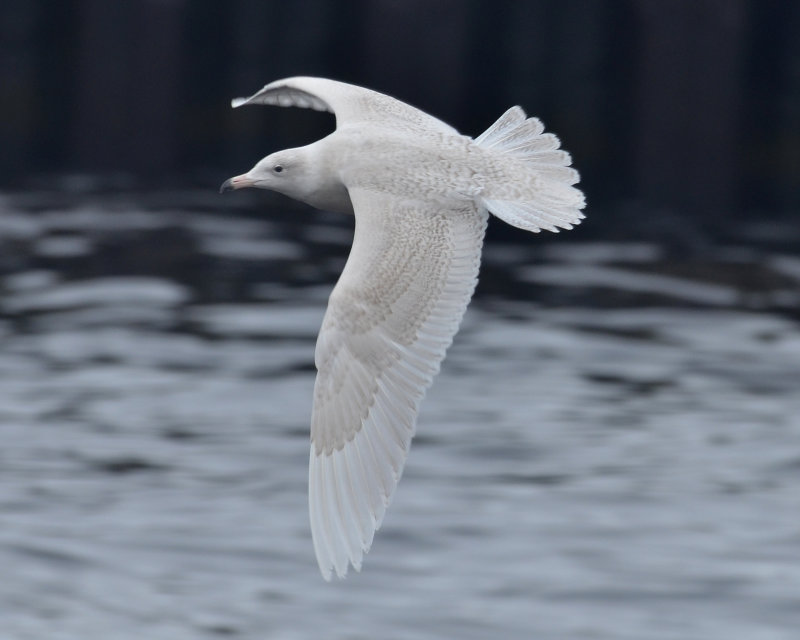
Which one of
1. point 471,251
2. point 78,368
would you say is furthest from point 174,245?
point 471,251

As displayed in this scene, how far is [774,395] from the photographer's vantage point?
49.8 ft

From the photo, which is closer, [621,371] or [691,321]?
[621,371]

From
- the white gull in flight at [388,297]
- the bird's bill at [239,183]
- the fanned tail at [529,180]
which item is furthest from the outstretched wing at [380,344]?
the bird's bill at [239,183]

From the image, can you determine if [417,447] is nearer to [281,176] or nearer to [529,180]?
[281,176]

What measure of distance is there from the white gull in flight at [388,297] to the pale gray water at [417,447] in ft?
12.3

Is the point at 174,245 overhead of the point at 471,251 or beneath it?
beneath

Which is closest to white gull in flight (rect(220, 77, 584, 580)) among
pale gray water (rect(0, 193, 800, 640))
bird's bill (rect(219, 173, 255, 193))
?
bird's bill (rect(219, 173, 255, 193))

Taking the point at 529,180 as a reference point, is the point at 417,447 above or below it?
below

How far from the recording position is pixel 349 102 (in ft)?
27.6

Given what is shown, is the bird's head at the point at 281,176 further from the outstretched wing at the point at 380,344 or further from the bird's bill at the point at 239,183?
the outstretched wing at the point at 380,344

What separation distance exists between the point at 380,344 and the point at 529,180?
1079mm

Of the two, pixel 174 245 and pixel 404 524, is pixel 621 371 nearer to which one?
pixel 404 524

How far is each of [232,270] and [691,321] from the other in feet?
16.4

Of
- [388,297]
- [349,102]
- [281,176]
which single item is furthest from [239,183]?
[388,297]
